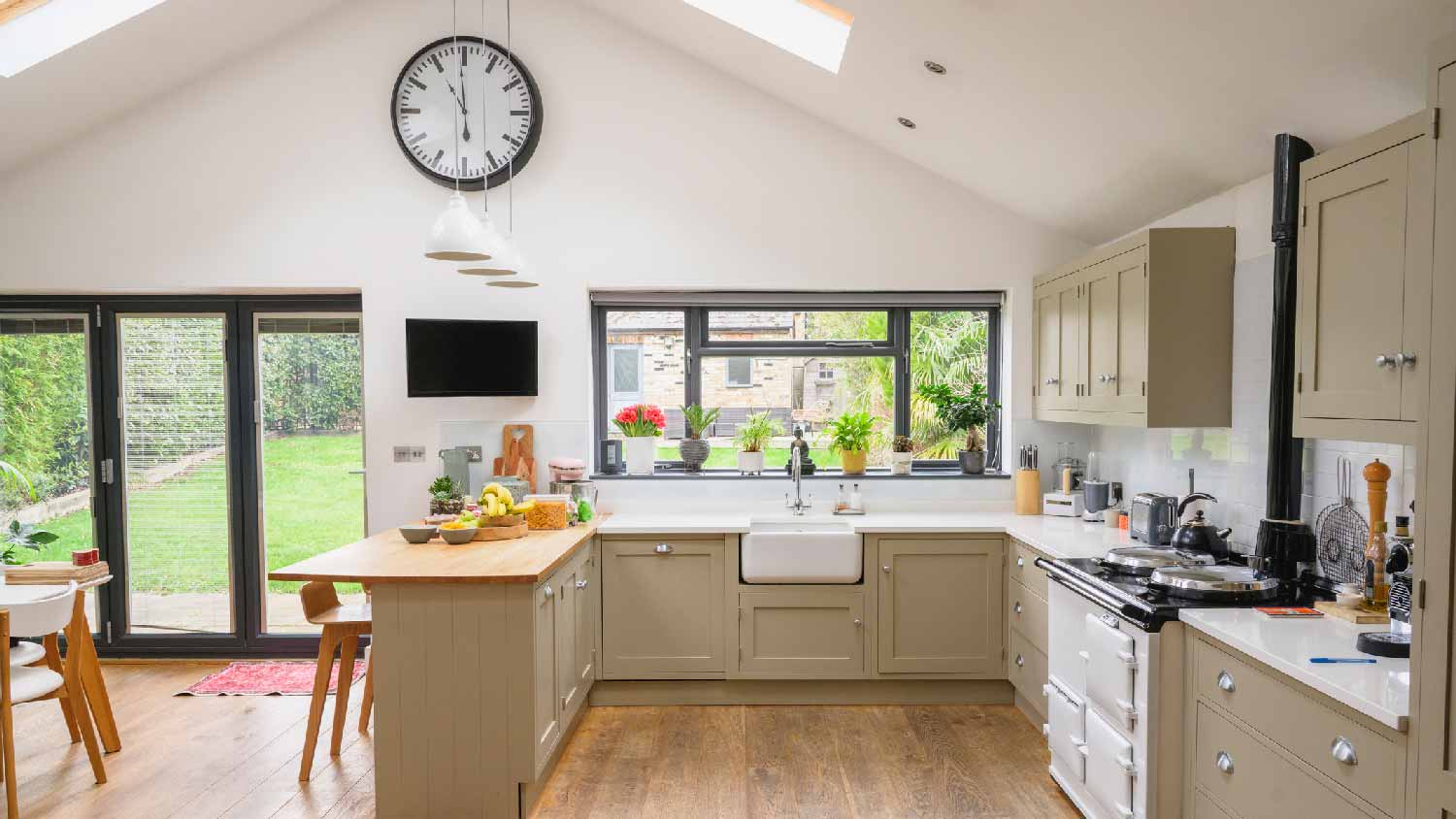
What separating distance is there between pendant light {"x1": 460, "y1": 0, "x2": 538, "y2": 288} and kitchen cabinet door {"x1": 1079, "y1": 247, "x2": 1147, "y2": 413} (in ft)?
7.77

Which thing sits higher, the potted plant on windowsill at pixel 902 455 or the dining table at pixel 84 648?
the potted plant on windowsill at pixel 902 455

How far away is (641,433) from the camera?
15.0ft

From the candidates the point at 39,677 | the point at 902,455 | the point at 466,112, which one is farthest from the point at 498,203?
the point at 39,677

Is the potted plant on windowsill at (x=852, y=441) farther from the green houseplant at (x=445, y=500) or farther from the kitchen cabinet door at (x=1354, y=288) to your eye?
the kitchen cabinet door at (x=1354, y=288)

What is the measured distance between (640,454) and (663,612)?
92 cm

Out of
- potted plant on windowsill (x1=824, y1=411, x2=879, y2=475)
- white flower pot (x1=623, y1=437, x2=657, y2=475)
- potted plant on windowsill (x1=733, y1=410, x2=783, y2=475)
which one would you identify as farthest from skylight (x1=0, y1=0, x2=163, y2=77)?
→ potted plant on windowsill (x1=824, y1=411, x2=879, y2=475)

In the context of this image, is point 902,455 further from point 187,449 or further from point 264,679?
point 187,449

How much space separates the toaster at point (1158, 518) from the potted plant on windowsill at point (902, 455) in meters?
1.36

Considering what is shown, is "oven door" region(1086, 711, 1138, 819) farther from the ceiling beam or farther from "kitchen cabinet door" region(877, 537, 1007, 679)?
the ceiling beam

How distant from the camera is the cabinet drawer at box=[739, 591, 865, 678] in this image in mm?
4020

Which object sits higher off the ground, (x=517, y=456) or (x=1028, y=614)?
(x=517, y=456)

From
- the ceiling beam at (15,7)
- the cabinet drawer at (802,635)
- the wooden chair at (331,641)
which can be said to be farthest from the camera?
the cabinet drawer at (802,635)

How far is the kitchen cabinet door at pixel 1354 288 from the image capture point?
2.00 m

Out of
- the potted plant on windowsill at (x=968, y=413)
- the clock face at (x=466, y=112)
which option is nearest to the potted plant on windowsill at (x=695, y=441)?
the potted plant on windowsill at (x=968, y=413)
